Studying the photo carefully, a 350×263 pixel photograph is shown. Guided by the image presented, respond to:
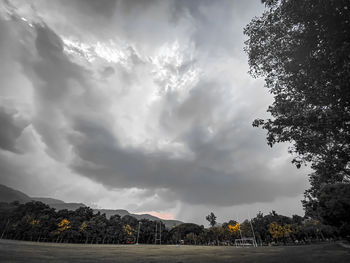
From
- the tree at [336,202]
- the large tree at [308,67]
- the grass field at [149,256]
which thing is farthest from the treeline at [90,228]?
the large tree at [308,67]

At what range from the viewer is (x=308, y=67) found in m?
11.4

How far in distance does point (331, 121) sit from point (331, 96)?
4.88 ft

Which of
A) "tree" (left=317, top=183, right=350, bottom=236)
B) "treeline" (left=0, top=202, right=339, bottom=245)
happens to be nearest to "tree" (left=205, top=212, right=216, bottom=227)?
"treeline" (left=0, top=202, right=339, bottom=245)

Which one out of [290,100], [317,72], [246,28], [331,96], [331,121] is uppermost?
[246,28]

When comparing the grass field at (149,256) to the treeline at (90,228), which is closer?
the grass field at (149,256)

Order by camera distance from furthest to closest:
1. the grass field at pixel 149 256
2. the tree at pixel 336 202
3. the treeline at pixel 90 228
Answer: the treeline at pixel 90 228
the tree at pixel 336 202
the grass field at pixel 149 256

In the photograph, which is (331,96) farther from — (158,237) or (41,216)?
(158,237)

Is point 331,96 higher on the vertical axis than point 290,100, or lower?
lower

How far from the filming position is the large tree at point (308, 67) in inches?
378

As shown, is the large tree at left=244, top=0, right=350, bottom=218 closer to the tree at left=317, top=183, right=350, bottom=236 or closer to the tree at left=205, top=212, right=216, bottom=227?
the tree at left=317, top=183, right=350, bottom=236

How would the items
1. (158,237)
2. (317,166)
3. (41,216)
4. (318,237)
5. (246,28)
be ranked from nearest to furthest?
(246,28) → (317,166) → (41,216) → (318,237) → (158,237)

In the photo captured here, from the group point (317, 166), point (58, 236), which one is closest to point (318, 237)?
point (317, 166)

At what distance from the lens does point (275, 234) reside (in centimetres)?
8419

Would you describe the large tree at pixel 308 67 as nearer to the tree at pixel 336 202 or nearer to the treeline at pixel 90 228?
the tree at pixel 336 202
